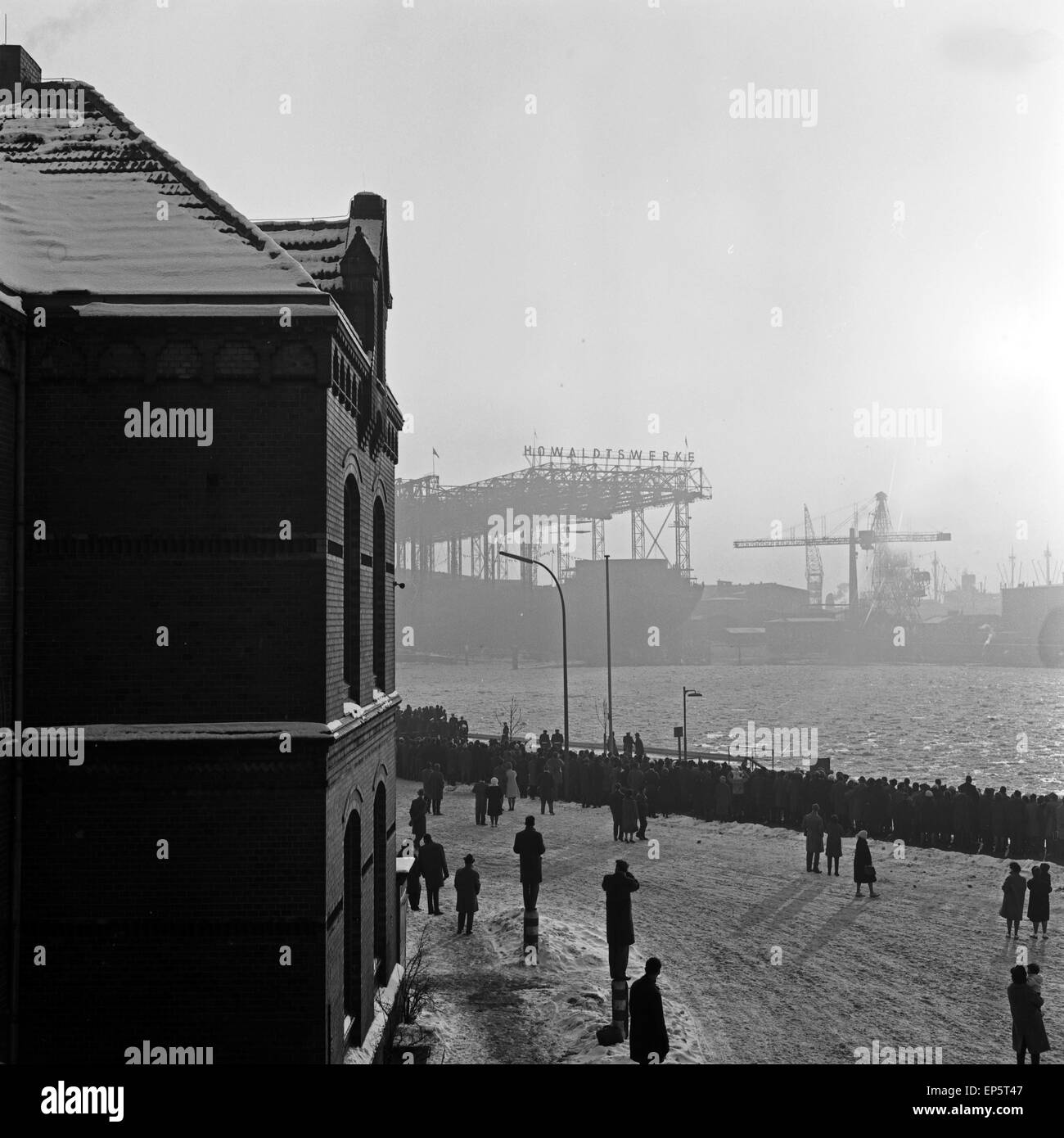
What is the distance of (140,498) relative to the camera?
327 inches

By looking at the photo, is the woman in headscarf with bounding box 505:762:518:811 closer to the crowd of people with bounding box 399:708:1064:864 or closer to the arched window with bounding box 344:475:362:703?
the crowd of people with bounding box 399:708:1064:864

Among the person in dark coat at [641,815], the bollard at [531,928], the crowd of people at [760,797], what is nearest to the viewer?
the bollard at [531,928]

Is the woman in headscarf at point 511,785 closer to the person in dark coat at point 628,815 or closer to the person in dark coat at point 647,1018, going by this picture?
the person in dark coat at point 628,815

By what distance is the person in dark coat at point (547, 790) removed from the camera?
78.8 ft

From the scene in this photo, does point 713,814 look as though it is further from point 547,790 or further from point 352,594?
point 352,594

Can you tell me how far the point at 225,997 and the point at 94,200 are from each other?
6.75 m

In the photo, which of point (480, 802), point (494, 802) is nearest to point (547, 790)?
point (494, 802)

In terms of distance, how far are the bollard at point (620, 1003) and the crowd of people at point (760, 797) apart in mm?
8510

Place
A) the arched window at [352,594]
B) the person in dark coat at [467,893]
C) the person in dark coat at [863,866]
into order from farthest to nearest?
the person in dark coat at [863,866], the person in dark coat at [467,893], the arched window at [352,594]

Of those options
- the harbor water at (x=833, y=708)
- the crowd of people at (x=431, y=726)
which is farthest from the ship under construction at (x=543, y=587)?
the crowd of people at (x=431, y=726)

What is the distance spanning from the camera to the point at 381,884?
1156 cm

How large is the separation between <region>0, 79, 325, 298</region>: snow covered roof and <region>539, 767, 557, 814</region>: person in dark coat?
16.8 metres
